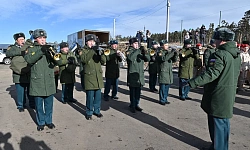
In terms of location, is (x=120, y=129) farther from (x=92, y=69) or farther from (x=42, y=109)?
(x=42, y=109)

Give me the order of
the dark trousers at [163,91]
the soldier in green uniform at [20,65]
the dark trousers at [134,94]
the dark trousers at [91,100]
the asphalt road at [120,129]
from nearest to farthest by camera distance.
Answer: the asphalt road at [120,129] < the dark trousers at [91,100] < the soldier in green uniform at [20,65] < the dark trousers at [134,94] < the dark trousers at [163,91]

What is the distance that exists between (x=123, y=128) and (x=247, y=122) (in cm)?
278

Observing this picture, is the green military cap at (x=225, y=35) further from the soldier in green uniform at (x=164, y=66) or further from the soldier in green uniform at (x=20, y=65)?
the soldier in green uniform at (x=20, y=65)

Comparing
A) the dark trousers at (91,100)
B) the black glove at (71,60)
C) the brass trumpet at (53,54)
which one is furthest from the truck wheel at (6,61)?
the brass trumpet at (53,54)

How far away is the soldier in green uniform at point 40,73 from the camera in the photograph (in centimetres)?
392

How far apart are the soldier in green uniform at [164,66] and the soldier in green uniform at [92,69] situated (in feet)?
6.31

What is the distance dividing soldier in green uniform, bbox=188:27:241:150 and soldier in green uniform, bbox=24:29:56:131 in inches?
105

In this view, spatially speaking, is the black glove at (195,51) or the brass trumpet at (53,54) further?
the black glove at (195,51)

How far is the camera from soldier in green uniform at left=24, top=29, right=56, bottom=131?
392 cm

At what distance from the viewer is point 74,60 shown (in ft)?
19.0

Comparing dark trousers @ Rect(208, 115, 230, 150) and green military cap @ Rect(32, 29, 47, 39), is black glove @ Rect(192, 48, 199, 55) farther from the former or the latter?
green military cap @ Rect(32, 29, 47, 39)

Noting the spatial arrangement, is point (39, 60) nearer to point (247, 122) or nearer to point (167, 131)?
point (167, 131)

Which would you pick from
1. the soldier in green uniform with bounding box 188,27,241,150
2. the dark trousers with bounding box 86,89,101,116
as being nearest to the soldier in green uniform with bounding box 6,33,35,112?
the dark trousers with bounding box 86,89,101,116

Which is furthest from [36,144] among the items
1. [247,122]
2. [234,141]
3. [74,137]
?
[247,122]
